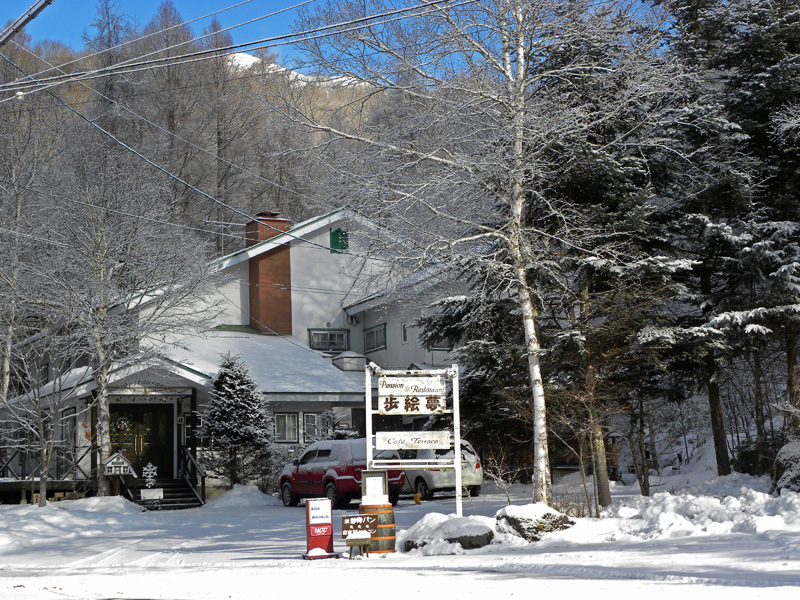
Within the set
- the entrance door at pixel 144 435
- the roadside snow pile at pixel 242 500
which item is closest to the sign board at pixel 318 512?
the roadside snow pile at pixel 242 500

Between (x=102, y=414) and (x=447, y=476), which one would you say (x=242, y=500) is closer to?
(x=102, y=414)

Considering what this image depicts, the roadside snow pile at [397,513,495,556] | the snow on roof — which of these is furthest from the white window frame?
the roadside snow pile at [397,513,495,556]

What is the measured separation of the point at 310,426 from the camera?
1217 inches

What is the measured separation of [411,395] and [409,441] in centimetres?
75

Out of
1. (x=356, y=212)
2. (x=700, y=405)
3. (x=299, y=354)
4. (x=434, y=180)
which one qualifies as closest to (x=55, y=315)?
(x=299, y=354)

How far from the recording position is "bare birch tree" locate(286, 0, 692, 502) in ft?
49.7

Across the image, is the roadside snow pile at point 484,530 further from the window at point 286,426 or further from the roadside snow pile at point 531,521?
the window at point 286,426

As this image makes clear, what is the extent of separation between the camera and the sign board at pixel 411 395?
14.1 meters

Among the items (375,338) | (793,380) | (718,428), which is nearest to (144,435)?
(375,338)

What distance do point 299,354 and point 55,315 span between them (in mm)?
10490

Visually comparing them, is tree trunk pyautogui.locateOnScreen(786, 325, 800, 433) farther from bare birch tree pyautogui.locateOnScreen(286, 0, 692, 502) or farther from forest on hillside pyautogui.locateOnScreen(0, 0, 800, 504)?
bare birch tree pyautogui.locateOnScreen(286, 0, 692, 502)

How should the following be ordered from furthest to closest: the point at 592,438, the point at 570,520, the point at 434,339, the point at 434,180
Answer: the point at 434,339 → the point at 592,438 → the point at 434,180 → the point at 570,520

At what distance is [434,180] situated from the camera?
49.9 ft

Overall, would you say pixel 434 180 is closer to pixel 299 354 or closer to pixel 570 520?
pixel 570 520
